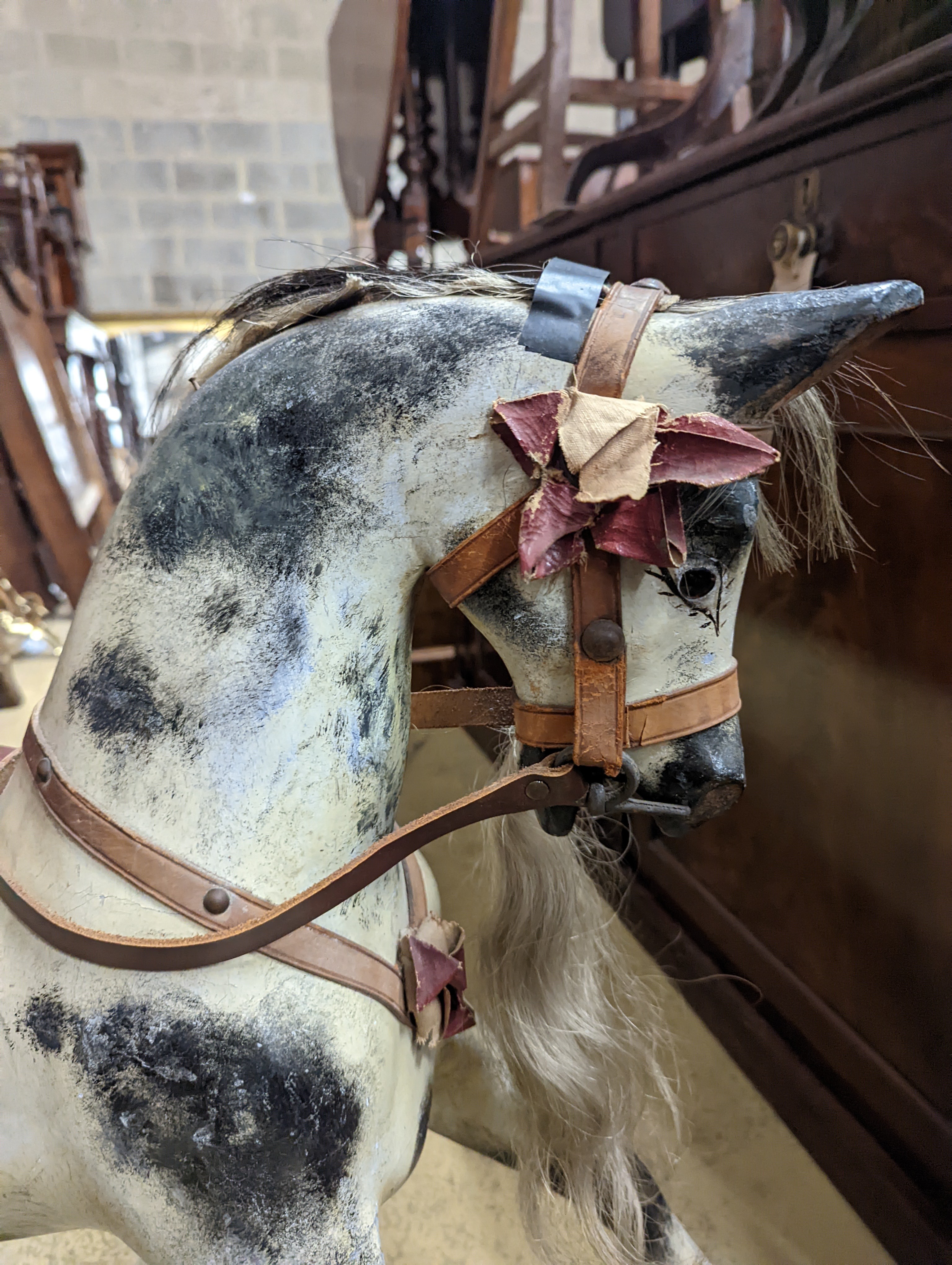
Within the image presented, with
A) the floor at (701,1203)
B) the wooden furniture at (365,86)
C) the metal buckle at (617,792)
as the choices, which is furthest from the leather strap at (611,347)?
the wooden furniture at (365,86)

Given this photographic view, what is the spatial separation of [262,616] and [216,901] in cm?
17

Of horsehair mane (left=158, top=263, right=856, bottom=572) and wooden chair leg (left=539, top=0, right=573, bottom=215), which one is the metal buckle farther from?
wooden chair leg (left=539, top=0, right=573, bottom=215)

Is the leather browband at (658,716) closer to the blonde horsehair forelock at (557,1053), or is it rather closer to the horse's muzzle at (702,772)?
the horse's muzzle at (702,772)

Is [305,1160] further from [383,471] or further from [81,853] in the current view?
[383,471]

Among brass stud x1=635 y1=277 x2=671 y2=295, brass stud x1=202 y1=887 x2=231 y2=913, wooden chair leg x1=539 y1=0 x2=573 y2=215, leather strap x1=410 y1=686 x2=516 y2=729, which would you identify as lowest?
leather strap x1=410 y1=686 x2=516 y2=729

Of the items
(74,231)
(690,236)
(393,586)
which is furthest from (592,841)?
(74,231)

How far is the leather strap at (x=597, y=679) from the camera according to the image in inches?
18.0

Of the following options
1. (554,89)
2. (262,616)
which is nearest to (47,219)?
(554,89)

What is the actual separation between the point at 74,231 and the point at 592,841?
347 cm

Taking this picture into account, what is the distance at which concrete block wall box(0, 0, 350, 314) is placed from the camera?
2080 millimetres

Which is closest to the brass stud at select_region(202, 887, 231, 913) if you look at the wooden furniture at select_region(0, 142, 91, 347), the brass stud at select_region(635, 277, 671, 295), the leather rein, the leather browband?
the leather rein

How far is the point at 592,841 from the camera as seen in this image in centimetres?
86

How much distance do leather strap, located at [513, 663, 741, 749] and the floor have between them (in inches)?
24.4

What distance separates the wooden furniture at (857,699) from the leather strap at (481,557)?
330mm
